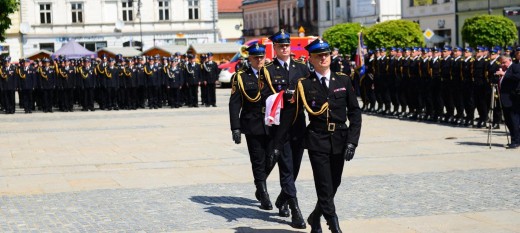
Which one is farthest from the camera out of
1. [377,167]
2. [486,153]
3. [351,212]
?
[486,153]

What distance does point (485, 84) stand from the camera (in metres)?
22.3

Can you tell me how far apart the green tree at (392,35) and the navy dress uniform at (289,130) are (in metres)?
35.3

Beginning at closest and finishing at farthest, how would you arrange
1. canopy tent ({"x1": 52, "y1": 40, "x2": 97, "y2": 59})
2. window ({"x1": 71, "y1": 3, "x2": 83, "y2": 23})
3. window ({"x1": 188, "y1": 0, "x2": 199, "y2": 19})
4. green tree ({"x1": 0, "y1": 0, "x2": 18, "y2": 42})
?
green tree ({"x1": 0, "y1": 0, "x2": 18, "y2": 42}) < canopy tent ({"x1": 52, "y1": 40, "x2": 97, "y2": 59}) < window ({"x1": 71, "y1": 3, "x2": 83, "y2": 23}) < window ({"x1": 188, "y1": 0, "x2": 199, "y2": 19})

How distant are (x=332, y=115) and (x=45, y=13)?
72.2 m

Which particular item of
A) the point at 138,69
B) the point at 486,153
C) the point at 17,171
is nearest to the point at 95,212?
the point at 17,171

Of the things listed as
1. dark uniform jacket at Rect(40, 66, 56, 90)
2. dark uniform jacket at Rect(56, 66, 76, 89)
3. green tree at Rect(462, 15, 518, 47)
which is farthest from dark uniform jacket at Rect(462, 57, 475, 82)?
green tree at Rect(462, 15, 518, 47)

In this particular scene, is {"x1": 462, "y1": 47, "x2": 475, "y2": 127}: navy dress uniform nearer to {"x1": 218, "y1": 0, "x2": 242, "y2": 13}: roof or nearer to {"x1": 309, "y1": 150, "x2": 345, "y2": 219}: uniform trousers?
{"x1": 309, "y1": 150, "x2": 345, "y2": 219}: uniform trousers

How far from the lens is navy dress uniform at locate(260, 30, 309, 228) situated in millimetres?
10539

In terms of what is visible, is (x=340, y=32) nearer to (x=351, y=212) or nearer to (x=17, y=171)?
(x=17, y=171)

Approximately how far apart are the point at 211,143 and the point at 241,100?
864 cm

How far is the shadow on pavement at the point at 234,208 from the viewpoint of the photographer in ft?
37.0

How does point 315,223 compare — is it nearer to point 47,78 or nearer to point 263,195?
point 263,195

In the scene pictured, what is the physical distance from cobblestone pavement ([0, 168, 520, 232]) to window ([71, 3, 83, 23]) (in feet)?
222

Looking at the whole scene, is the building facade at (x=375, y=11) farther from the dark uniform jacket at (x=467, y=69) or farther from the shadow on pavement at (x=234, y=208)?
the shadow on pavement at (x=234, y=208)
